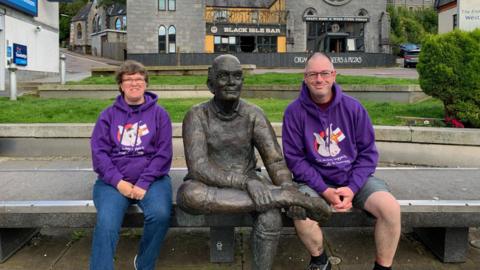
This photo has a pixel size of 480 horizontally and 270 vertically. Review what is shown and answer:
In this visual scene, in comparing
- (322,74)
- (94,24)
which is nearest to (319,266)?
(322,74)

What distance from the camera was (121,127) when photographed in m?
3.68

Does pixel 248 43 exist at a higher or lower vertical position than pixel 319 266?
higher

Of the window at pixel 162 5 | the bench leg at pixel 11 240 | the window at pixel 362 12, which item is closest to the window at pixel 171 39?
the window at pixel 162 5

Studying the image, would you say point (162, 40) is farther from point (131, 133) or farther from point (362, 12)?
point (131, 133)

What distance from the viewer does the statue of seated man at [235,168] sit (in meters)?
3.17

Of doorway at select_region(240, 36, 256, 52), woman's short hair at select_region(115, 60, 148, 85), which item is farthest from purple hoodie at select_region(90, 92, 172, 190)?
doorway at select_region(240, 36, 256, 52)

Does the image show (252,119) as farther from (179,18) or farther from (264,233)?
(179,18)

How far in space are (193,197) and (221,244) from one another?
2.57 feet

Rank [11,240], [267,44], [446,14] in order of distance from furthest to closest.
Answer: [267,44]
[446,14]
[11,240]

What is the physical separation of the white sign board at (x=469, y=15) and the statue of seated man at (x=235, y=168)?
7095mm

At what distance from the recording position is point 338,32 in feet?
138

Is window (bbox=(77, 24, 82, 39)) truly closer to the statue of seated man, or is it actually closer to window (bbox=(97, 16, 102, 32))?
window (bbox=(97, 16, 102, 32))

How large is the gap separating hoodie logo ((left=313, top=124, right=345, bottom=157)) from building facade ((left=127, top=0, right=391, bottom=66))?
34557mm

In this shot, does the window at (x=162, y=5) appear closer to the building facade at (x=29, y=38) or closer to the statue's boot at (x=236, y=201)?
the building facade at (x=29, y=38)
